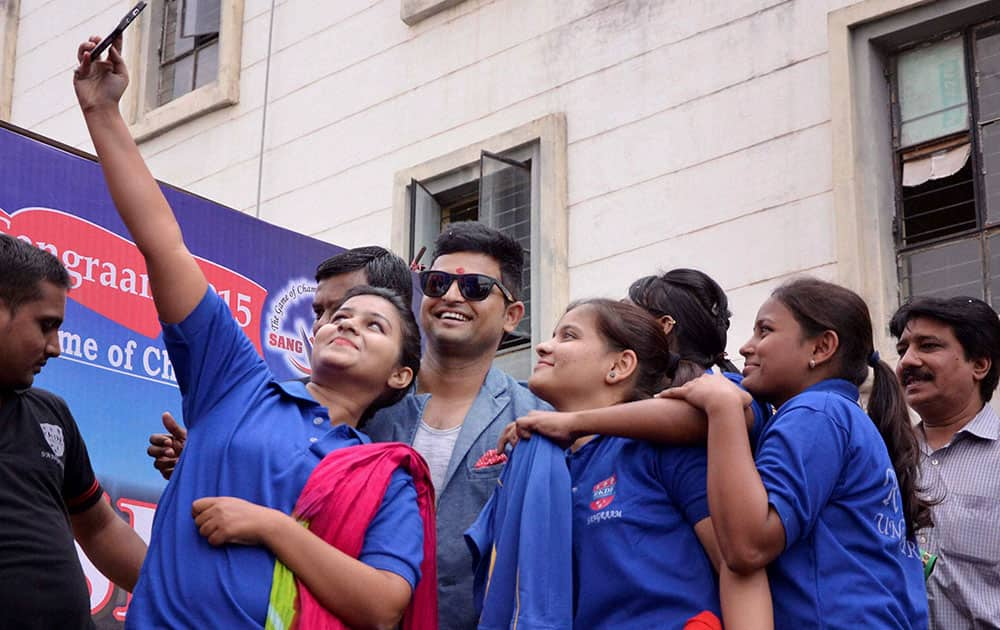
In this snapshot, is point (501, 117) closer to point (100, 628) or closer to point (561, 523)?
point (100, 628)

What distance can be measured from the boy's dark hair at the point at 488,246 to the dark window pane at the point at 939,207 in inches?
163

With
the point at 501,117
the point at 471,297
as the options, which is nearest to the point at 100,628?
the point at 471,297

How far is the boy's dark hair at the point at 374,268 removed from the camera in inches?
173

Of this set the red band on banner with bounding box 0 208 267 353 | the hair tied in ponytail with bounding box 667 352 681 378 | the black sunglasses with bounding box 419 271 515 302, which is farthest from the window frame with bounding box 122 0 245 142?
the hair tied in ponytail with bounding box 667 352 681 378

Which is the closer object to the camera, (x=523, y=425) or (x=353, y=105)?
(x=523, y=425)

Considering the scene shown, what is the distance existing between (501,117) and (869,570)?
666cm

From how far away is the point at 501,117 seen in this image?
9.52m

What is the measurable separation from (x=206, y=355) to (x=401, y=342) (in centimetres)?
59

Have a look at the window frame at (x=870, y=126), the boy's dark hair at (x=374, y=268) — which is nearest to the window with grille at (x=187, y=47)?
the window frame at (x=870, y=126)

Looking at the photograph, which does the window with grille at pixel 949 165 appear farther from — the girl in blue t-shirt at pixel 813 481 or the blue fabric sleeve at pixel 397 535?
the blue fabric sleeve at pixel 397 535

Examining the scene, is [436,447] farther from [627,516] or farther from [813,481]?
[813,481]

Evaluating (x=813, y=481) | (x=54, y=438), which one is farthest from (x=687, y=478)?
(x=54, y=438)

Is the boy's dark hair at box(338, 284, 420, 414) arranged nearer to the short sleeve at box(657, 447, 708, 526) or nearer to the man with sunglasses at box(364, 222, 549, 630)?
the man with sunglasses at box(364, 222, 549, 630)

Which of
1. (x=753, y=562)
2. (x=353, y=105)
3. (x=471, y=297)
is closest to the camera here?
(x=753, y=562)
